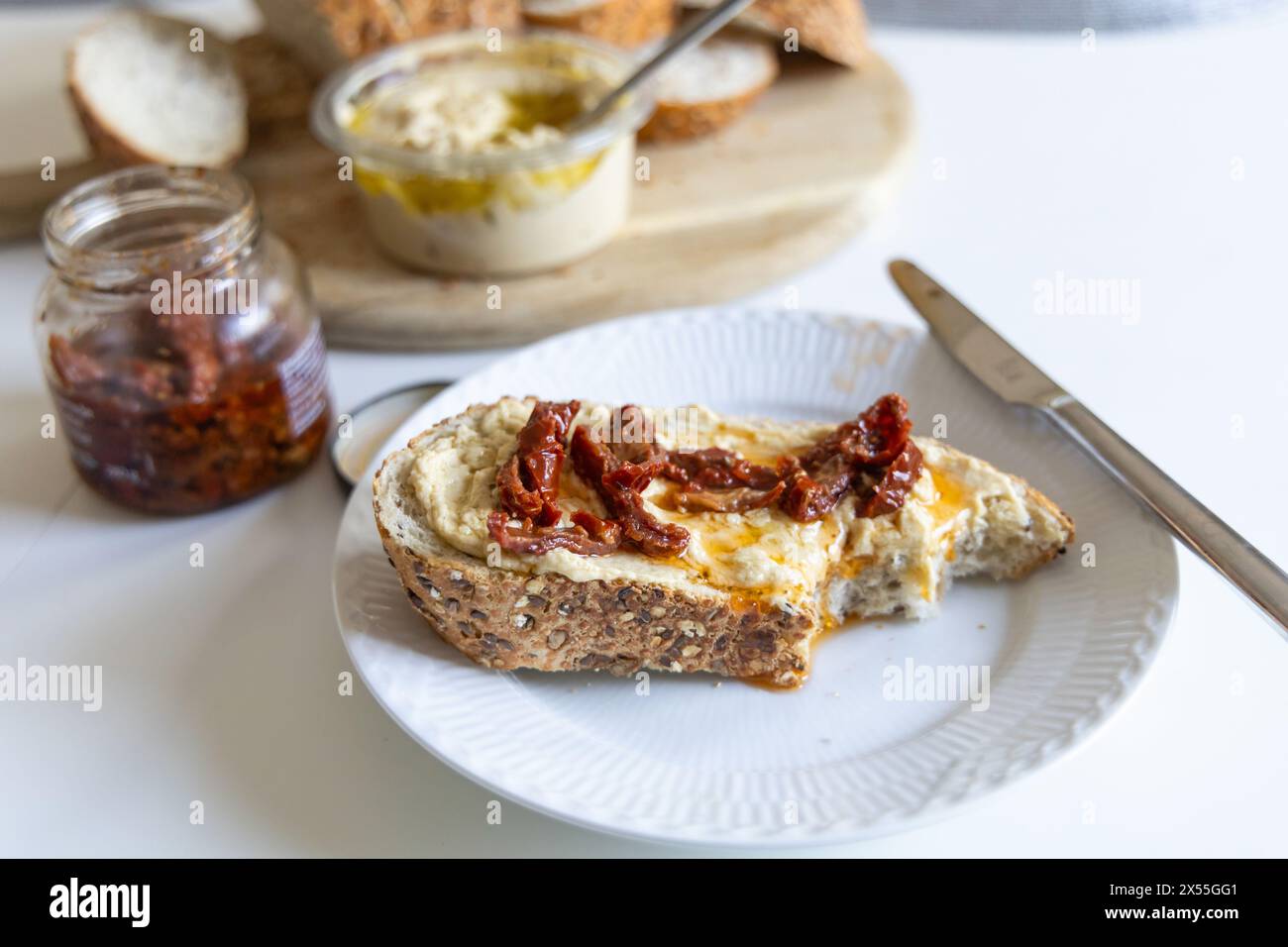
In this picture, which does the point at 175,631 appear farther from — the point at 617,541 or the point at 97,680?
the point at 617,541

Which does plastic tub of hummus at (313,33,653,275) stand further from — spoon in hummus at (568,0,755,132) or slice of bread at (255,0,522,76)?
slice of bread at (255,0,522,76)

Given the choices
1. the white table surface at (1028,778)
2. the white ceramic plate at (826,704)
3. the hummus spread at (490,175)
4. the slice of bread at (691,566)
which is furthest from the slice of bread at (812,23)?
the slice of bread at (691,566)

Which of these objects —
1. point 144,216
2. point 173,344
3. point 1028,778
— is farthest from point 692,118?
point 1028,778

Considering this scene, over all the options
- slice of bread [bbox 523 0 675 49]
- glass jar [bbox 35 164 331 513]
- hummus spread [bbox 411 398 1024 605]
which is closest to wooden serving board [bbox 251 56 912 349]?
slice of bread [bbox 523 0 675 49]

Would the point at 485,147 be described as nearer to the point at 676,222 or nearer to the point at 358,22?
the point at 676,222

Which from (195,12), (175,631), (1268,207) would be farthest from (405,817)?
(195,12)

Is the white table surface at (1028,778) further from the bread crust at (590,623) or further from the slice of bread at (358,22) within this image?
the slice of bread at (358,22)

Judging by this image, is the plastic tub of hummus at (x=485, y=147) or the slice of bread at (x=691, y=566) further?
the plastic tub of hummus at (x=485, y=147)
